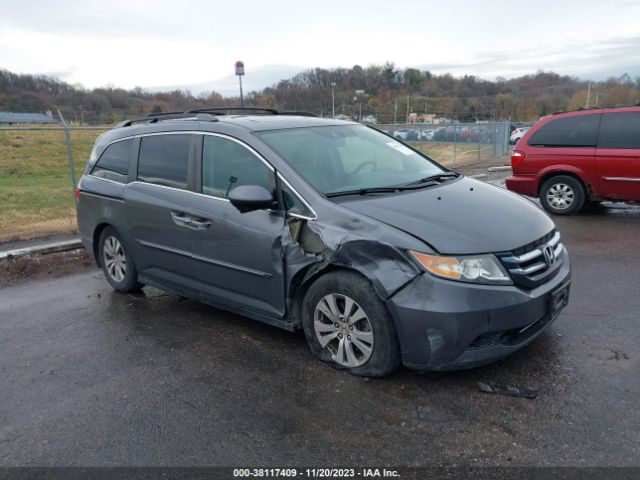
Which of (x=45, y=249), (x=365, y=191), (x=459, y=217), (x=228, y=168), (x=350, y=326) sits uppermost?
(x=228, y=168)

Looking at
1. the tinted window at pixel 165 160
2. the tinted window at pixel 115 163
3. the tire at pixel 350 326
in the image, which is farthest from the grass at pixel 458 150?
the tire at pixel 350 326

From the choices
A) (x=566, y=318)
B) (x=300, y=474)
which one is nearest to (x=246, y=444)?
(x=300, y=474)

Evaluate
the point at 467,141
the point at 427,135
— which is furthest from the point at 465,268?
the point at 427,135

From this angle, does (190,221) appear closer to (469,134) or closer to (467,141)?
(469,134)

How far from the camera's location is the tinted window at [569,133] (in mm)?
8398

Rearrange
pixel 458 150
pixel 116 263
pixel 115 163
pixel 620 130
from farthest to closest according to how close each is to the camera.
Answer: pixel 458 150 < pixel 620 130 < pixel 116 263 < pixel 115 163

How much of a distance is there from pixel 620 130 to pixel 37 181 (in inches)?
626

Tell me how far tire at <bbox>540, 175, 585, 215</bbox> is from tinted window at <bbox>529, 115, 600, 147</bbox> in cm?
55

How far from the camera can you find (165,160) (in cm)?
475

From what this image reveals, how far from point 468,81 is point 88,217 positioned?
3378 inches

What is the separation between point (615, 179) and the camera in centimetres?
812

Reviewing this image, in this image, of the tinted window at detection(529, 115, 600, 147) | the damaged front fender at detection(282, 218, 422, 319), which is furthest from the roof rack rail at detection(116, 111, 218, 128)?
the tinted window at detection(529, 115, 600, 147)

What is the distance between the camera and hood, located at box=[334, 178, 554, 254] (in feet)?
10.7

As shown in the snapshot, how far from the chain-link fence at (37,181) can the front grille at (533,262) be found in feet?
23.1
